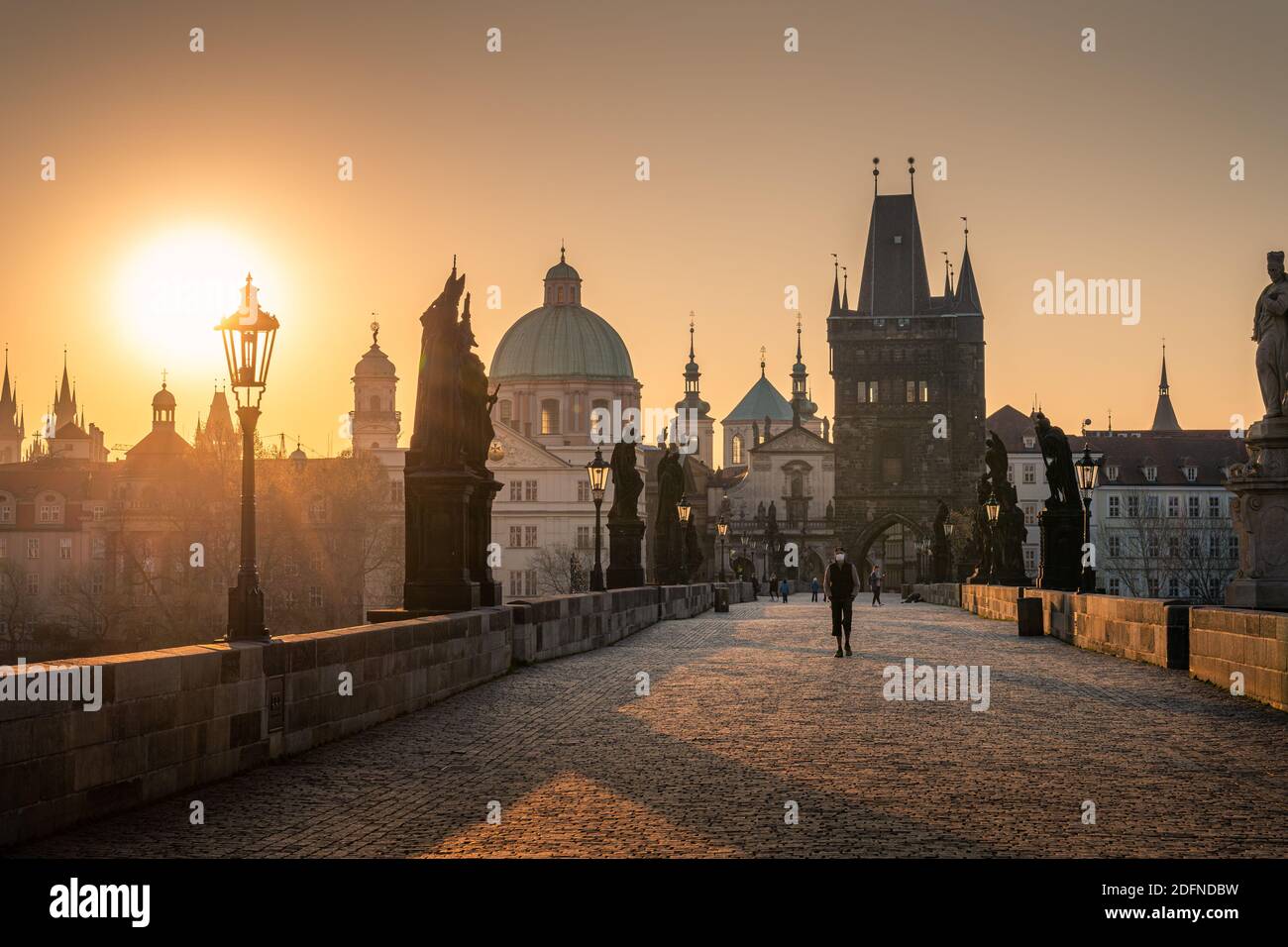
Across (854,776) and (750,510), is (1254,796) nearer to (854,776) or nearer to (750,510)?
(854,776)

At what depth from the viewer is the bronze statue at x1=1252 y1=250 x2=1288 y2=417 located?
16406 mm

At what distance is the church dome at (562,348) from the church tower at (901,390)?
20.5 metres

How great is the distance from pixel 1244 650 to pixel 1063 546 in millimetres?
16743

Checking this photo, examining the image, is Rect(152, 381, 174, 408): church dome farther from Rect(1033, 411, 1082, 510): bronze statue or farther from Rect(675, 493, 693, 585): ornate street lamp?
Rect(1033, 411, 1082, 510): bronze statue

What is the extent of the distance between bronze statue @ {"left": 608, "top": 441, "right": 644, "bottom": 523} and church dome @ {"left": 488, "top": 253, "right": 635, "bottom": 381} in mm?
92780

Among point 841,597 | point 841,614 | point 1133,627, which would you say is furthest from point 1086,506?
point 1133,627

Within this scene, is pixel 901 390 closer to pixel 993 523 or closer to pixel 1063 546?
pixel 993 523

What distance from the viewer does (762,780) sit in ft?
34.2

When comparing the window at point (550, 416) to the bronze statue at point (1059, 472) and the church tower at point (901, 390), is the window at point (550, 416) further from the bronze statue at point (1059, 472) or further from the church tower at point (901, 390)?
the bronze statue at point (1059, 472)

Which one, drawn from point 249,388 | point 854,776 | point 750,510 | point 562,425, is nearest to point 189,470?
point 562,425

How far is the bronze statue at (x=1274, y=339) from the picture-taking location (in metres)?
16.4

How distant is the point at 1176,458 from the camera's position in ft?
375

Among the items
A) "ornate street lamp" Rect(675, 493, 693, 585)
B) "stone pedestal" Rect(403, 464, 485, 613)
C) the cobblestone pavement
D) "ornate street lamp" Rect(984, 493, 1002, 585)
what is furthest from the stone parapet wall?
"ornate street lamp" Rect(675, 493, 693, 585)
